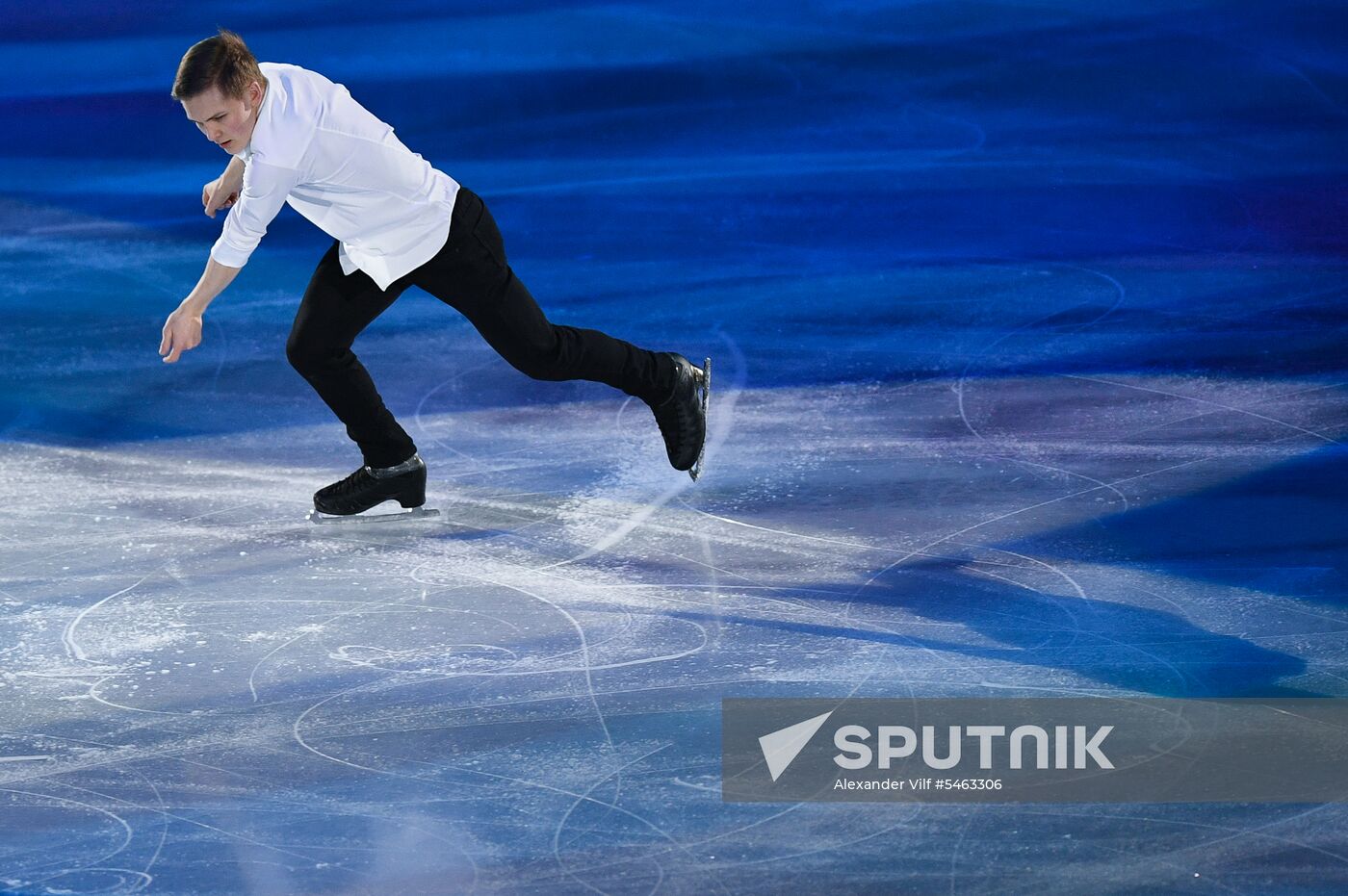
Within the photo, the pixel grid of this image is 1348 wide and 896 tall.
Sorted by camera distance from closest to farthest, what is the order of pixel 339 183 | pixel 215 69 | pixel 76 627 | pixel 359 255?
pixel 215 69
pixel 76 627
pixel 339 183
pixel 359 255

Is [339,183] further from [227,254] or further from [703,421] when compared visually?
[703,421]

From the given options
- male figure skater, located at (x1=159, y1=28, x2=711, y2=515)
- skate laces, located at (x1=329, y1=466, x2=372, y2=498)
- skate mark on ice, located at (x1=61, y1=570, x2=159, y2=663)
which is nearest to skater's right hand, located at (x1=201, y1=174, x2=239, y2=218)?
male figure skater, located at (x1=159, y1=28, x2=711, y2=515)

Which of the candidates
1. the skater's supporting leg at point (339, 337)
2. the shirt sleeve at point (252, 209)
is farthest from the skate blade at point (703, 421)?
the shirt sleeve at point (252, 209)

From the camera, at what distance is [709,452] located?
4.80 m

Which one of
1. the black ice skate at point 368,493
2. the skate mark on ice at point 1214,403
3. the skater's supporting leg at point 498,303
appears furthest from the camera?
the skate mark on ice at point 1214,403

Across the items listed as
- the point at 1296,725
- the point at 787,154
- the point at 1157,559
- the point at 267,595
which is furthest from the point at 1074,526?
the point at 787,154

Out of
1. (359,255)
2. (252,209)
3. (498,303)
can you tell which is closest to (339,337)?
(359,255)

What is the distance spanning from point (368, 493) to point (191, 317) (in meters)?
0.80

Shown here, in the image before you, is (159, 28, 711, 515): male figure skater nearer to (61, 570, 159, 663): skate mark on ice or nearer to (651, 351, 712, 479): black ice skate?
(651, 351, 712, 479): black ice skate

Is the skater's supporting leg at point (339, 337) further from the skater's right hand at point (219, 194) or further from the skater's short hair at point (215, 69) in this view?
the skater's short hair at point (215, 69)

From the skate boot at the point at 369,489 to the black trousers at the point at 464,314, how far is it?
6.0 inches

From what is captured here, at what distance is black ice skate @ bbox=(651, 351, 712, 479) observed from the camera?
14.3 feet

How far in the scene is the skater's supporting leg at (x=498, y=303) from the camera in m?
3.98

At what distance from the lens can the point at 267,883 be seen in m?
2.58
